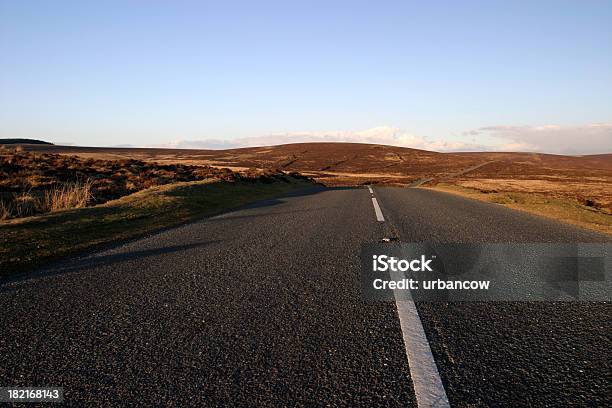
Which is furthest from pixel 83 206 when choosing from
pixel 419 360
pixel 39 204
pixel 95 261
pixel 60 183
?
pixel 419 360

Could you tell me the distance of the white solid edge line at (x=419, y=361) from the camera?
7.50 ft

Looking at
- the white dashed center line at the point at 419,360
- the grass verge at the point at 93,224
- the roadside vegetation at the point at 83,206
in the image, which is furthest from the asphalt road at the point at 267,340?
the roadside vegetation at the point at 83,206

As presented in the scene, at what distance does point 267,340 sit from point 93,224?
7.69 m

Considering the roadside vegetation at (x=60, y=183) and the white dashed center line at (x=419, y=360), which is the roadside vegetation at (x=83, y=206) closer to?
the roadside vegetation at (x=60, y=183)

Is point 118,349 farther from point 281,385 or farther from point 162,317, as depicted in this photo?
point 281,385

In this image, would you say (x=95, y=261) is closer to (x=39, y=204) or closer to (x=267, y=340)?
(x=267, y=340)

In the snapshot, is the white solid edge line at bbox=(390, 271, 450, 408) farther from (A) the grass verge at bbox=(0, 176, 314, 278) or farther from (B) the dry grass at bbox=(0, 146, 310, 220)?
(B) the dry grass at bbox=(0, 146, 310, 220)

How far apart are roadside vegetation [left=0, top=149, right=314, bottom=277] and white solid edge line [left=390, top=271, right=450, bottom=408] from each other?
17.3ft

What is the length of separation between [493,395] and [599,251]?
18.3 ft

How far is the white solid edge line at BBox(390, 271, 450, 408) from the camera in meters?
2.29

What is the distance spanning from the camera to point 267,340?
121 inches

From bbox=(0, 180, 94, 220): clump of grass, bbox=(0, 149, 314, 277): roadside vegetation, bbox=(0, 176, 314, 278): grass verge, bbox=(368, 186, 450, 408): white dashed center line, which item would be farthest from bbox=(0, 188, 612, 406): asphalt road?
bbox=(0, 180, 94, 220): clump of grass

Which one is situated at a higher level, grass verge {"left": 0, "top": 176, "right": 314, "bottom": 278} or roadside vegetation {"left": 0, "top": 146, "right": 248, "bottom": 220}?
roadside vegetation {"left": 0, "top": 146, "right": 248, "bottom": 220}

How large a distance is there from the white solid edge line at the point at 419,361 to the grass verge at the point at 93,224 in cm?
525
